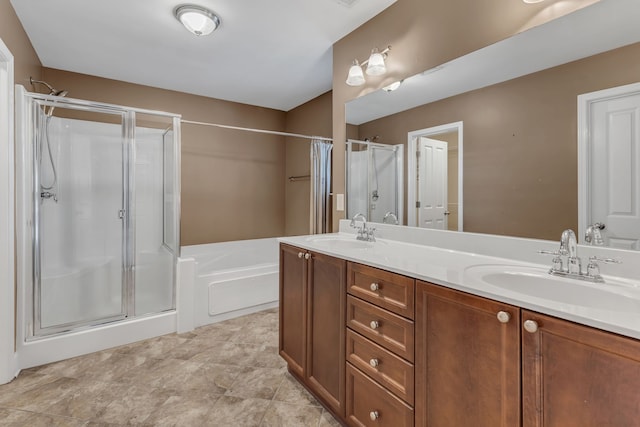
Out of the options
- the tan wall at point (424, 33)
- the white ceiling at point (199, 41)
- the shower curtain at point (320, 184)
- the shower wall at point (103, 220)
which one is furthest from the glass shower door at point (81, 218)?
the tan wall at point (424, 33)

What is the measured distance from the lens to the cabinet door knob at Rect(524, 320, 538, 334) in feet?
2.59

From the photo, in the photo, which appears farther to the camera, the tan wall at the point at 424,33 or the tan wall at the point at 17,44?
the tan wall at the point at 17,44

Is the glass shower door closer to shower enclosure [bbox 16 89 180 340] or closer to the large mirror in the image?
shower enclosure [bbox 16 89 180 340]

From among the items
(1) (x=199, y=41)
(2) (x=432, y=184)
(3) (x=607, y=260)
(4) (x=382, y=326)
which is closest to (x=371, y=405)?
(4) (x=382, y=326)

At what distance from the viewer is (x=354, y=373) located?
140 centimetres

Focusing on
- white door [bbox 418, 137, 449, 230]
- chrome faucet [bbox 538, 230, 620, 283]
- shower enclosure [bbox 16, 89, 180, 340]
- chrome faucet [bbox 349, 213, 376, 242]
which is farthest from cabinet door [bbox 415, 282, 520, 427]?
shower enclosure [bbox 16, 89, 180, 340]

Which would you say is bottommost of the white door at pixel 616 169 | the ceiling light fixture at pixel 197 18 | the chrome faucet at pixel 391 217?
the chrome faucet at pixel 391 217

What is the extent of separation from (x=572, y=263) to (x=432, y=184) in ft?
2.74

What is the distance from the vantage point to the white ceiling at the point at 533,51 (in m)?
1.11

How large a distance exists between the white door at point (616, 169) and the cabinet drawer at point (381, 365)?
920mm

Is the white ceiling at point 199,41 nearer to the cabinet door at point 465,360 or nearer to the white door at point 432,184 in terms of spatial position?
the white door at point 432,184

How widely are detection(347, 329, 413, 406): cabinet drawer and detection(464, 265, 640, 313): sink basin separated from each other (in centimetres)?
45

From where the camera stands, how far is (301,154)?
4.09 m

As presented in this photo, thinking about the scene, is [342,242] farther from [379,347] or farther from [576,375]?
[576,375]
